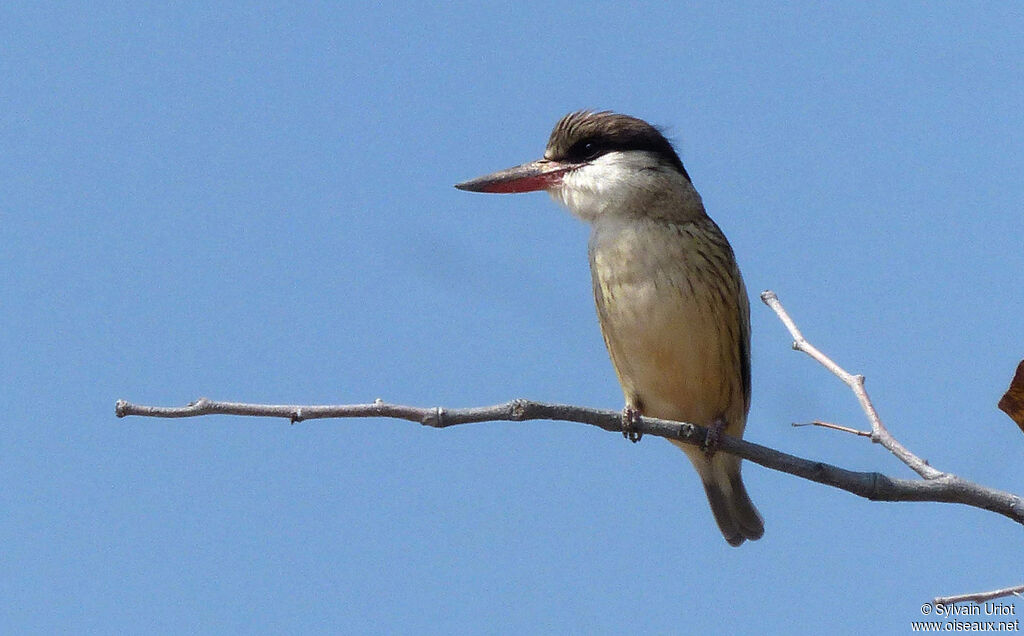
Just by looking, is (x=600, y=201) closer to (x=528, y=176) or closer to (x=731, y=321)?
(x=528, y=176)

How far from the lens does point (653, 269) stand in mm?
5145

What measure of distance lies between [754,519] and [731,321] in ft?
4.38

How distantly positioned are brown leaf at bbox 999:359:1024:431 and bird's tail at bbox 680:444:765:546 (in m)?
2.99

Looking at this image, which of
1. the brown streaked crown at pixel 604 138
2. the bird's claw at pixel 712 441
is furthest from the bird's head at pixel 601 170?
the bird's claw at pixel 712 441

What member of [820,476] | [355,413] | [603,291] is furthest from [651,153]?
[355,413]

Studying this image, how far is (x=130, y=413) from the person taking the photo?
111 inches

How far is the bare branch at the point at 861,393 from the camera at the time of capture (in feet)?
11.7

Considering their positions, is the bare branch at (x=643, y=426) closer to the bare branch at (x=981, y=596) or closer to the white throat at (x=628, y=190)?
the bare branch at (x=981, y=596)

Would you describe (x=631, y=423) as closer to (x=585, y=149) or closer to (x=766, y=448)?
(x=766, y=448)

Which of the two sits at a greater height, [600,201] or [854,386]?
[600,201]

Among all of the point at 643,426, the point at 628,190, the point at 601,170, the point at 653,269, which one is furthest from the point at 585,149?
the point at 643,426

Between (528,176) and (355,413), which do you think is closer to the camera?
(355,413)

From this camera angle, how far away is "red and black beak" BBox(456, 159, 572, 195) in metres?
5.81

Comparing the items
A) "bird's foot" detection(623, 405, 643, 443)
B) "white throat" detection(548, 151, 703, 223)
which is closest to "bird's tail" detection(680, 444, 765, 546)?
"bird's foot" detection(623, 405, 643, 443)
